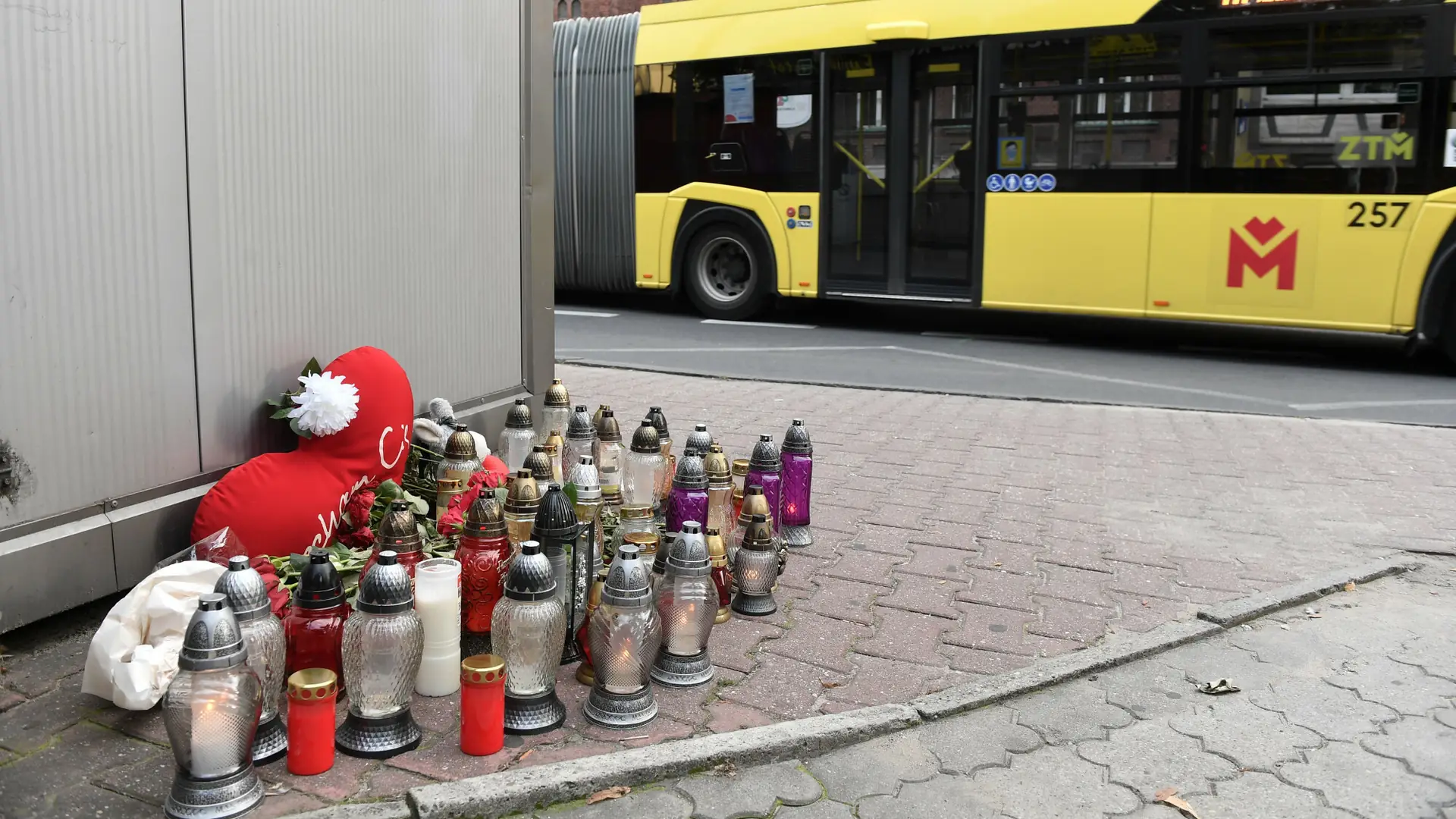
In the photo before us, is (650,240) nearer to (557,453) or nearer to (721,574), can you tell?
(557,453)

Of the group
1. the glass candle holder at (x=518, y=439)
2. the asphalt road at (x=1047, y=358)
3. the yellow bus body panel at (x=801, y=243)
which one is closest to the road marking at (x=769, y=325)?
the asphalt road at (x=1047, y=358)

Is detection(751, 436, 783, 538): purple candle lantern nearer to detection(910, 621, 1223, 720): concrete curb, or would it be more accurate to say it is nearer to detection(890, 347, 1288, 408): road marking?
detection(910, 621, 1223, 720): concrete curb

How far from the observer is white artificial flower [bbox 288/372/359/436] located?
421 cm

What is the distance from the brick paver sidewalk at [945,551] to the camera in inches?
121

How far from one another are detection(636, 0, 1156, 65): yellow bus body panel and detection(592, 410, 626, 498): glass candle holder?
777 centimetres

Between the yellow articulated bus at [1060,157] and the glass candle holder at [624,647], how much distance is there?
348 inches

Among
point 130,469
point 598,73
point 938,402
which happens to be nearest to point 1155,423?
→ point 938,402

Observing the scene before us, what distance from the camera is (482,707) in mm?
3008

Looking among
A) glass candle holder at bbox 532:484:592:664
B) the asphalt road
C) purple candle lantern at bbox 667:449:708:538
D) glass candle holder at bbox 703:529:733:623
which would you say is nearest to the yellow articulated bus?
the asphalt road

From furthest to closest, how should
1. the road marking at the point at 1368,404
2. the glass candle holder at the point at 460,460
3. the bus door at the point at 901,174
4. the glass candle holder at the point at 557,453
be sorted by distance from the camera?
the bus door at the point at 901,174
the road marking at the point at 1368,404
the glass candle holder at the point at 557,453
the glass candle holder at the point at 460,460

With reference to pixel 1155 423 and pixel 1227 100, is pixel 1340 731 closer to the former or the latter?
pixel 1155 423

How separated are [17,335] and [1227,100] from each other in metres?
9.72

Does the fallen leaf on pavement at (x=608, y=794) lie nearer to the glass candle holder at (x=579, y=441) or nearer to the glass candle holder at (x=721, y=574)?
the glass candle holder at (x=721, y=574)

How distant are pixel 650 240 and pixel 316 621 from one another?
448 inches
